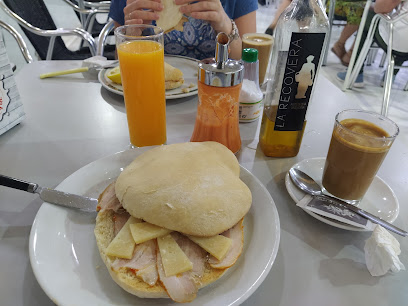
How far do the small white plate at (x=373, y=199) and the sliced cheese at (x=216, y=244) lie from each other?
10.2 inches

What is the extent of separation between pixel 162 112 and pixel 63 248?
51cm

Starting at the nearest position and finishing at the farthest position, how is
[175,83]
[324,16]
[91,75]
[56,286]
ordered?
1. [56,286]
2. [324,16]
3. [175,83]
4. [91,75]

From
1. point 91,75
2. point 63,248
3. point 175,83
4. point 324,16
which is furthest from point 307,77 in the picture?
point 91,75

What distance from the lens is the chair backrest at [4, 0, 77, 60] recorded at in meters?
1.98

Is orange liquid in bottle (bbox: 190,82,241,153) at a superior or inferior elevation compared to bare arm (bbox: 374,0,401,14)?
inferior

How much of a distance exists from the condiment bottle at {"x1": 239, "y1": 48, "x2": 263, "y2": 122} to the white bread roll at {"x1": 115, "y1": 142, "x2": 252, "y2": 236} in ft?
1.50

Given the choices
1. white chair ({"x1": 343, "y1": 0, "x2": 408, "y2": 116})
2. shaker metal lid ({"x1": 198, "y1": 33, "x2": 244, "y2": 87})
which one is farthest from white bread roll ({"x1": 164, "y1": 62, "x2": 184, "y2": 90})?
white chair ({"x1": 343, "y1": 0, "x2": 408, "y2": 116})

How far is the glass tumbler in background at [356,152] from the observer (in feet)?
2.34

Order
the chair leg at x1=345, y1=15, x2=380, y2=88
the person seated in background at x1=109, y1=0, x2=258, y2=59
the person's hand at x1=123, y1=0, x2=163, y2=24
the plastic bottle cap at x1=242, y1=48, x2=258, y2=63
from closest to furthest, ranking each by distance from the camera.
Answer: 1. the plastic bottle cap at x1=242, y1=48, x2=258, y2=63
2. the person's hand at x1=123, y1=0, x2=163, y2=24
3. the person seated in background at x1=109, y1=0, x2=258, y2=59
4. the chair leg at x1=345, y1=15, x2=380, y2=88

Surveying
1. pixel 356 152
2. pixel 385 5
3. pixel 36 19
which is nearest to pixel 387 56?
pixel 385 5

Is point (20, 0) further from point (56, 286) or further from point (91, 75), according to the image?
point (56, 286)

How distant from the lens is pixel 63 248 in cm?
61

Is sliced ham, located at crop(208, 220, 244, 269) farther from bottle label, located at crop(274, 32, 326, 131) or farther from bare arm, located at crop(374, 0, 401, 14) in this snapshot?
bare arm, located at crop(374, 0, 401, 14)

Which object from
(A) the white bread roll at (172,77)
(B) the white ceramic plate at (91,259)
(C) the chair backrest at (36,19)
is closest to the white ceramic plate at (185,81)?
(A) the white bread roll at (172,77)
